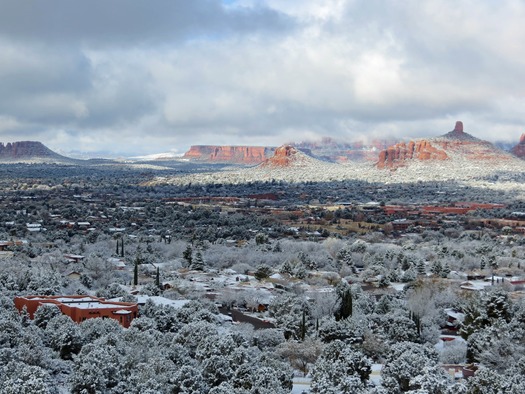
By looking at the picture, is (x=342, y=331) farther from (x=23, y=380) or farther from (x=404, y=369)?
(x=23, y=380)

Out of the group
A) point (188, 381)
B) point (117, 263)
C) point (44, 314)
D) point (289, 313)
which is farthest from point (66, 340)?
point (117, 263)

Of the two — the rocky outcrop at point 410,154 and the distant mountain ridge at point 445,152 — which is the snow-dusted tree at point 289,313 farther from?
the rocky outcrop at point 410,154

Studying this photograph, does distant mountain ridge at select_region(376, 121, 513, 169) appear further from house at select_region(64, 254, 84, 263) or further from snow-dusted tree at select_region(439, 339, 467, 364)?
snow-dusted tree at select_region(439, 339, 467, 364)

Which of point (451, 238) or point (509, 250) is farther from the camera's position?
point (451, 238)

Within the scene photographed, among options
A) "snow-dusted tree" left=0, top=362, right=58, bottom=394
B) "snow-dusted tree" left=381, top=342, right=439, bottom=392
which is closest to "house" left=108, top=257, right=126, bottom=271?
"snow-dusted tree" left=0, top=362, right=58, bottom=394

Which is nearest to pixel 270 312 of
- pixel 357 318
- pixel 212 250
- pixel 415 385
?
pixel 357 318

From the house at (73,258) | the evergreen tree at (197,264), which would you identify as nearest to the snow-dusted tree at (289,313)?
the evergreen tree at (197,264)

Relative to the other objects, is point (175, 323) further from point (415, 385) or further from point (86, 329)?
point (415, 385)
